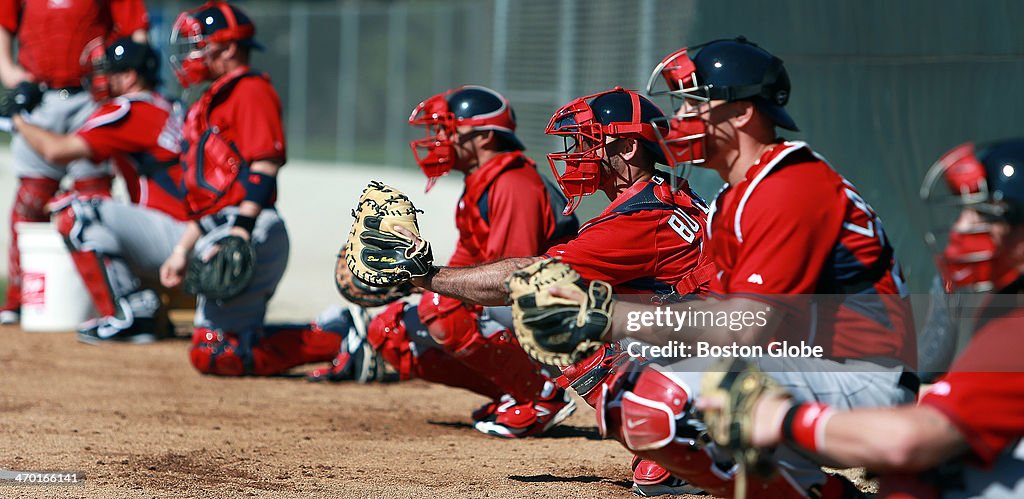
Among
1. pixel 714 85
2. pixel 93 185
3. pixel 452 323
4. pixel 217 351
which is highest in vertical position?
pixel 714 85

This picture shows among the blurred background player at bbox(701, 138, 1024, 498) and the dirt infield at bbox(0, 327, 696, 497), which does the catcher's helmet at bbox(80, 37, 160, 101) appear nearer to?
the dirt infield at bbox(0, 327, 696, 497)

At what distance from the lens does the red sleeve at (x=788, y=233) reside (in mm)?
3258

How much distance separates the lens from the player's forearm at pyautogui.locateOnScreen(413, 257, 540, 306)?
4316mm

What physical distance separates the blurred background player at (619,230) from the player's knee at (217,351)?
2.93 m

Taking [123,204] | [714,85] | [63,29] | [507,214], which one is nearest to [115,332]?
Result: [123,204]

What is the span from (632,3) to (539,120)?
6.82 feet

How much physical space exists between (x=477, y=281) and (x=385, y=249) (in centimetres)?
35

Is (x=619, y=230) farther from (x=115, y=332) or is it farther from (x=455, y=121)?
(x=115, y=332)

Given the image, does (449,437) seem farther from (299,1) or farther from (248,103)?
(299,1)

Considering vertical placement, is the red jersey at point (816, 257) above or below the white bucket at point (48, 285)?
above

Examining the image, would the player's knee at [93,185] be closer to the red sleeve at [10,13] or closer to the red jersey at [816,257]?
the red sleeve at [10,13]

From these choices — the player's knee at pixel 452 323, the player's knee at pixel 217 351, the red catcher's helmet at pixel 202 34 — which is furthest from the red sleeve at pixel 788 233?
the red catcher's helmet at pixel 202 34

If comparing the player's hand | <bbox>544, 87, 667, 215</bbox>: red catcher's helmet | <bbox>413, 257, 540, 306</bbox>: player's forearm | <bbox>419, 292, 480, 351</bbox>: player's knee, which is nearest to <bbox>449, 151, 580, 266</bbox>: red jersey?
<bbox>419, 292, 480, 351</bbox>: player's knee

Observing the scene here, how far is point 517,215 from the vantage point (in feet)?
17.1
